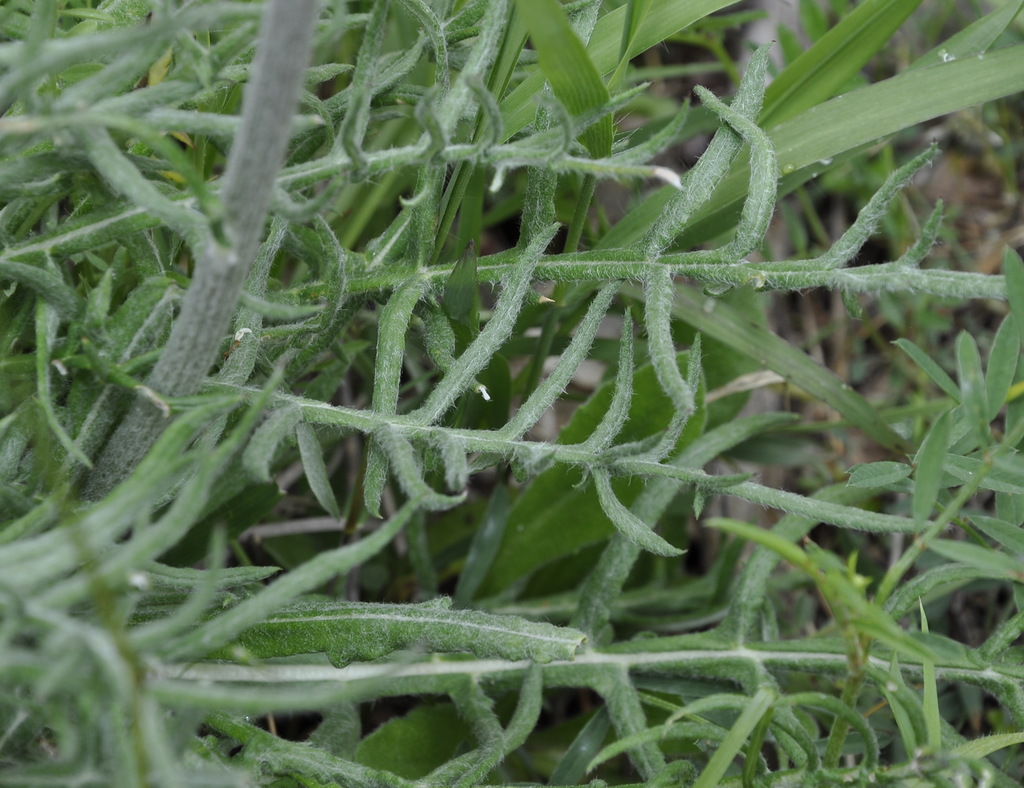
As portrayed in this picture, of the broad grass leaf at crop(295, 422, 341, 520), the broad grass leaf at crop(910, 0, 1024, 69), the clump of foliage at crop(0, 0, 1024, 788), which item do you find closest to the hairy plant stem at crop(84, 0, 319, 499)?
the clump of foliage at crop(0, 0, 1024, 788)

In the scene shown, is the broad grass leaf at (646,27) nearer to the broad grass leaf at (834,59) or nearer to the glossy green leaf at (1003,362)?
the broad grass leaf at (834,59)

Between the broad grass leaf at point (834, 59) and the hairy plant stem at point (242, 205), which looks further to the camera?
the broad grass leaf at point (834, 59)

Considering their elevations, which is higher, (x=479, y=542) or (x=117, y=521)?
(x=117, y=521)

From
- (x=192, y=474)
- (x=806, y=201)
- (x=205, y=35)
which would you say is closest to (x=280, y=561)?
(x=192, y=474)

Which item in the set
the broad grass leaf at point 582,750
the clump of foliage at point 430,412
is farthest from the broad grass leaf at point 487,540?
the broad grass leaf at point 582,750

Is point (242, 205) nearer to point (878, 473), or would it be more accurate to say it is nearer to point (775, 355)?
point (878, 473)

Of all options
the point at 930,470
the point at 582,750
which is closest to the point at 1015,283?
the point at 930,470

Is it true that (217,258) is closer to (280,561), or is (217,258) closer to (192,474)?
(192,474)
